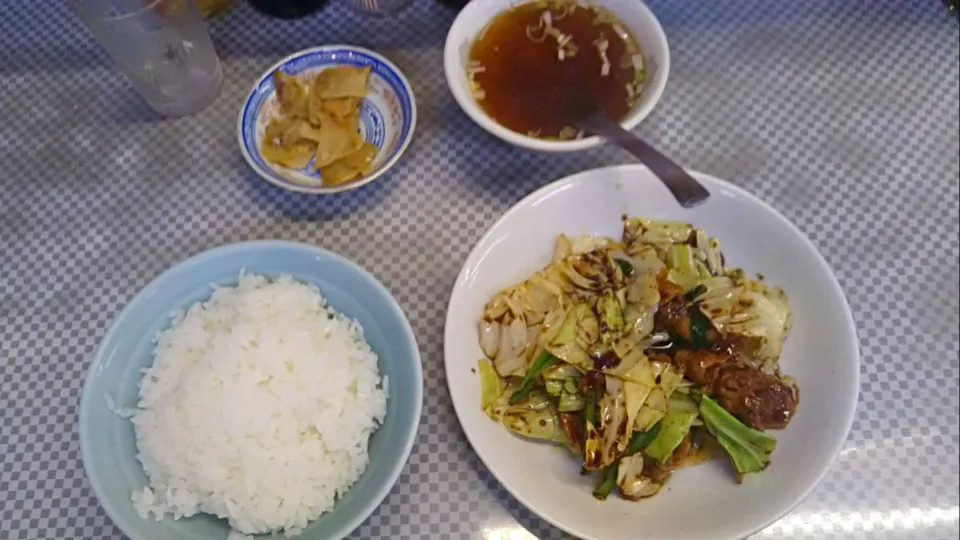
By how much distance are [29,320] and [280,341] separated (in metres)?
0.63

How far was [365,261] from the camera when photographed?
1454 millimetres

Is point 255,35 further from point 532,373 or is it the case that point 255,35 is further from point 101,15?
point 532,373

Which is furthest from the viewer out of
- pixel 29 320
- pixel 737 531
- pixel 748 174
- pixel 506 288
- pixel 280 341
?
pixel 748 174

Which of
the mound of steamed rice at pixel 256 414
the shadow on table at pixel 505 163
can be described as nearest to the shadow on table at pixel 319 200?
the shadow on table at pixel 505 163

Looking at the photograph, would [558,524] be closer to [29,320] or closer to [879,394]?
[879,394]

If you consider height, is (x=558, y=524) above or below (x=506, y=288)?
below

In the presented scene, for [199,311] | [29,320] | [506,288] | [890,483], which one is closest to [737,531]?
[890,483]

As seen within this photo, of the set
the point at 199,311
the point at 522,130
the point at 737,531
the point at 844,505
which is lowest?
the point at 844,505

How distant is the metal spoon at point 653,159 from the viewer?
1.25 meters

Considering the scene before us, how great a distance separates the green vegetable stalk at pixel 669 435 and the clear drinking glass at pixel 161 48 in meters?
1.29

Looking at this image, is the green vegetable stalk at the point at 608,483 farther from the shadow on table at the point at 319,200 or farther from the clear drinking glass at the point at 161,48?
the clear drinking glass at the point at 161,48

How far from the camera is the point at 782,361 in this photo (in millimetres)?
Answer: 1273

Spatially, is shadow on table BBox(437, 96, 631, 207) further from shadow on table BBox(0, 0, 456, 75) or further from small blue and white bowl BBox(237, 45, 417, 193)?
shadow on table BBox(0, 0, 456, 75)

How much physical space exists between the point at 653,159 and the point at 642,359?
402 millimetres
